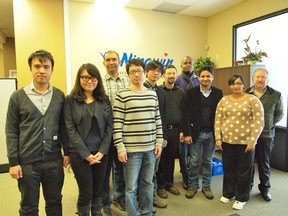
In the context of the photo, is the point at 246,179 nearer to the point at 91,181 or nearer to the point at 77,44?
the point at 91,181

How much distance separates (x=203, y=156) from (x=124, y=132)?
4.09 feet

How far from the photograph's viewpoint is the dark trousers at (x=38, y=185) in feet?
5.29

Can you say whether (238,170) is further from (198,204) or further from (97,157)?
(97,157)

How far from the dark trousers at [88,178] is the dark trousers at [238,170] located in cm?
132

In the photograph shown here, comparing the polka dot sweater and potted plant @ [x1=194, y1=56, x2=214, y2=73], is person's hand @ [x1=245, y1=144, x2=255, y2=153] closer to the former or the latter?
the polka dot sweater

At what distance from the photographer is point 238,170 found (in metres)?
2.42

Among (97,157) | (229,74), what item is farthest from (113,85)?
(229,74)

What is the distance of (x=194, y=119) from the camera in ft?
8.49

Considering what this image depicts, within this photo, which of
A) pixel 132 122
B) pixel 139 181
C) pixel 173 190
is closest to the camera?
pixel 132 122

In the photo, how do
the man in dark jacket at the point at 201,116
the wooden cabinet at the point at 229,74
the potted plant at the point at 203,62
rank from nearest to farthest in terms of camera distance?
the man in dark jacket at the point at 201,116 < the wooden cabinet at the point at 229,74 < the potted plant at the point at 203,62

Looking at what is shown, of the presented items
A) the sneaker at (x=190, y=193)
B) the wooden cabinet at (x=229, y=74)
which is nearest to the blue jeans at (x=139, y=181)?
the sneaker at (x=190, y=193)

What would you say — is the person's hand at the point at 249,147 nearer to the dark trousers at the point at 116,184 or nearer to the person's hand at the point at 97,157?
the dark trousers at the point at 116,184

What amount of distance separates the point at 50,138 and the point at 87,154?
0.28 m

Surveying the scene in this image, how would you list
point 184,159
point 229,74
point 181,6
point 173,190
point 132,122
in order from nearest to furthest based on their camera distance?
point 132,122 < point 173,190 < point 184,159 < point 229,74 < point 181,6
